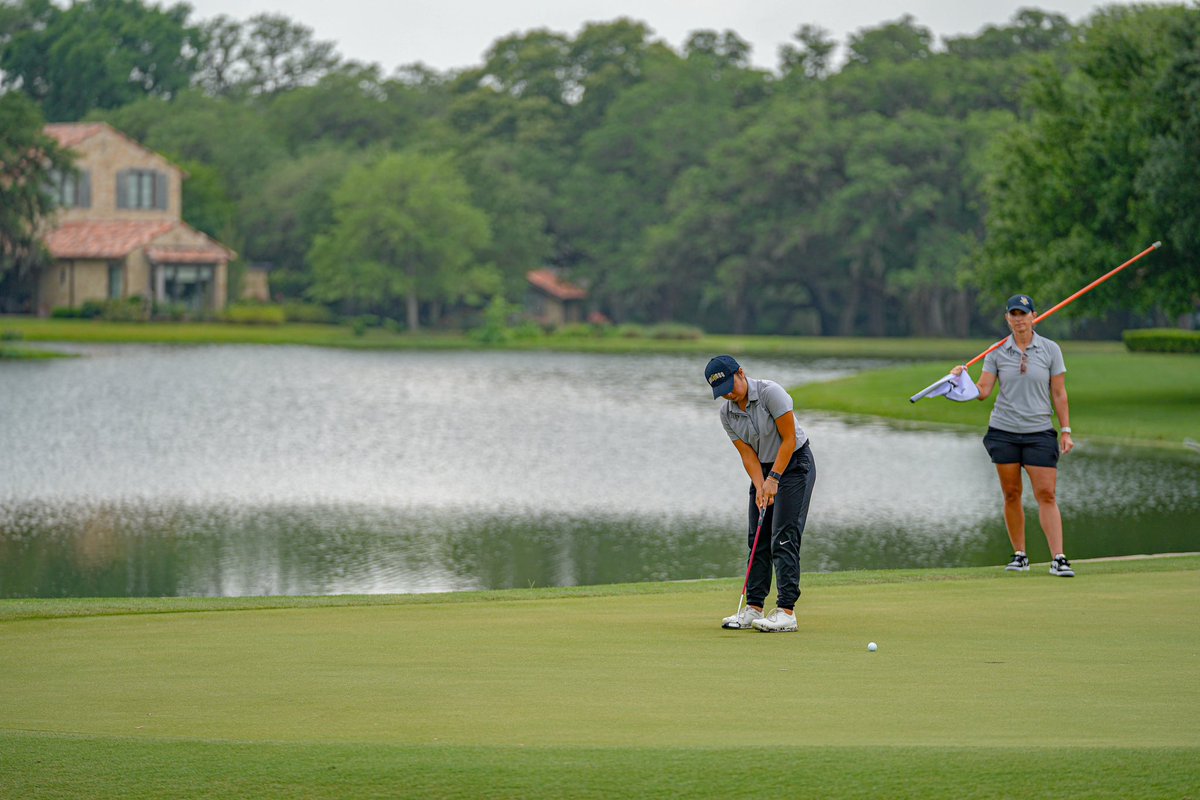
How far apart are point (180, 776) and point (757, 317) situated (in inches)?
3890

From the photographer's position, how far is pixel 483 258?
306ft

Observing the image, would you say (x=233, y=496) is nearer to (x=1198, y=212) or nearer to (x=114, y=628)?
(x=114, y=628)

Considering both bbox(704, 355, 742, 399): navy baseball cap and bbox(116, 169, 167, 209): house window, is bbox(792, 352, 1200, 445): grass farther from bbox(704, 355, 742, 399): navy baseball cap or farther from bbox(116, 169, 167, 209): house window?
bbox(116, 169, 167, 209): house window

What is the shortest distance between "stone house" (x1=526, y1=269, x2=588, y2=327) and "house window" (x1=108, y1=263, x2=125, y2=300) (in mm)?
27834

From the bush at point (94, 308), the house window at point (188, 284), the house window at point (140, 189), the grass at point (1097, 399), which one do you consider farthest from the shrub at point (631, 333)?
the grass at point (1097, 399)

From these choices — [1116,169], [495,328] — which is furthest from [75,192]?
[1116,169]

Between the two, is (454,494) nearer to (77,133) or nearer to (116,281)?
(116,281)

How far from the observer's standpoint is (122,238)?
3209 inches

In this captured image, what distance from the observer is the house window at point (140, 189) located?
83125 mm

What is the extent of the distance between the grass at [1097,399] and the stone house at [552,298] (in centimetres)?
5429

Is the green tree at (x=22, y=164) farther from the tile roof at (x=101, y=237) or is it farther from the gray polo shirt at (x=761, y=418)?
the gray polo shirt at (x=761, y=418)

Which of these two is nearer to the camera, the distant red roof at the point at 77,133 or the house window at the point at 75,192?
the distant red roof at the point at 77,133

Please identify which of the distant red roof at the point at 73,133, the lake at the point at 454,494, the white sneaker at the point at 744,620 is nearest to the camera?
the white sneaker at the point at 744,620

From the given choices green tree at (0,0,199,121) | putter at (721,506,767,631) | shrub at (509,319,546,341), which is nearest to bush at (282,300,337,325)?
shrub at (509,319,546,341)
